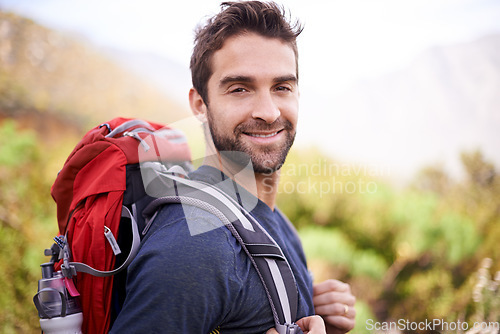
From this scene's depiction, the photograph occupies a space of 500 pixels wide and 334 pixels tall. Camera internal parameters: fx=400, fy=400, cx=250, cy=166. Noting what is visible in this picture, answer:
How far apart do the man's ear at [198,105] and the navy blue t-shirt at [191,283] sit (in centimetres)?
36

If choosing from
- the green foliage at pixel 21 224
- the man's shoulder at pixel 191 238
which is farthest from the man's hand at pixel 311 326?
the green foliage at pixel 21 224

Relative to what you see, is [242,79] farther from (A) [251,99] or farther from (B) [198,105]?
(B) [198,105]

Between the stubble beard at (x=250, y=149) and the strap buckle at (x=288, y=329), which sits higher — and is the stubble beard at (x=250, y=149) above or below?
above

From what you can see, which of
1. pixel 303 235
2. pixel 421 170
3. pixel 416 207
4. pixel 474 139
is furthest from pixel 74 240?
pixel 474 139

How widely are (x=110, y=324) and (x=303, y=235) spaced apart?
179cm

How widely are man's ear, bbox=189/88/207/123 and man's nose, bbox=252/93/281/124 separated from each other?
17cm

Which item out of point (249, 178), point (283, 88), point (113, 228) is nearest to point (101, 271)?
point (113, 228)

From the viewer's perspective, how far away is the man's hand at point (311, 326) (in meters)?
0.82

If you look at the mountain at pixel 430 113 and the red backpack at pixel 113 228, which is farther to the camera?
the mountain at pixel 430 113

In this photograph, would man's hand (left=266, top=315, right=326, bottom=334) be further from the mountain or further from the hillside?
the hillside

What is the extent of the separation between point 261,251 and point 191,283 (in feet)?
0.53

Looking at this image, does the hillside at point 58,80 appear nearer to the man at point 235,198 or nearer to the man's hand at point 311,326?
the man at point 235,198

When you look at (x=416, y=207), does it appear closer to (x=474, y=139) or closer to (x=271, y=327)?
(x=474, y=139)

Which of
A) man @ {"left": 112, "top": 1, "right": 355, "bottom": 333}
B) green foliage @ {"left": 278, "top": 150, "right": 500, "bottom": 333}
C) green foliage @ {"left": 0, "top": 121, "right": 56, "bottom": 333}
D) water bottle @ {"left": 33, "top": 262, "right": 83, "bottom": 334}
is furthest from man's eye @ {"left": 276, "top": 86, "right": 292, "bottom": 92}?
green foliage @ {"left": 0, "top": 121, "right": 56, "bottom": 333}
